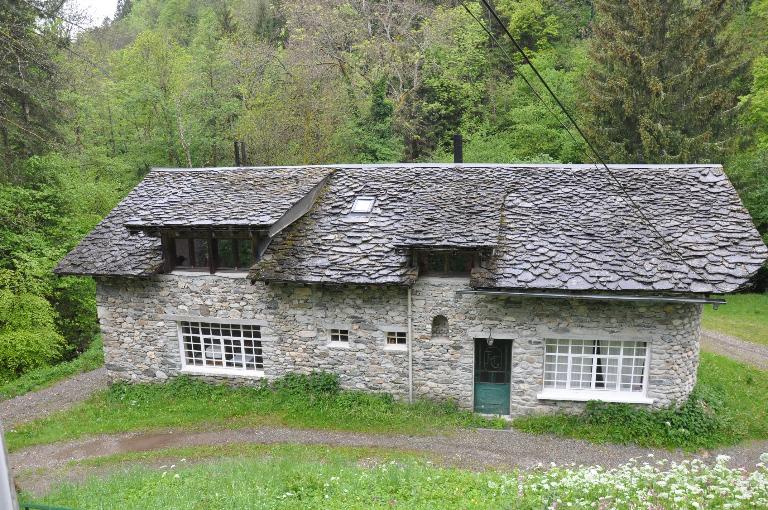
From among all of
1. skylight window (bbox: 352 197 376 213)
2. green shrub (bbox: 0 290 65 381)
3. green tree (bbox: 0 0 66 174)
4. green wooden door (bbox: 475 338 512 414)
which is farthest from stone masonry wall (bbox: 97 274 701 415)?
green tree (bbox: 0 0 66 174)

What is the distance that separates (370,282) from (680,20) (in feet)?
70.4

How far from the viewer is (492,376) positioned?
1275 centimetres

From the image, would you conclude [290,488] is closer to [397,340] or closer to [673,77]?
[397,340]

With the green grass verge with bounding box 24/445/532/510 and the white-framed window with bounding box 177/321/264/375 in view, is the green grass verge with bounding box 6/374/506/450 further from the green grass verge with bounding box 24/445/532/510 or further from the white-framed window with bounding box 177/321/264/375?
the green grass verge with bounding box 24/445/532/510

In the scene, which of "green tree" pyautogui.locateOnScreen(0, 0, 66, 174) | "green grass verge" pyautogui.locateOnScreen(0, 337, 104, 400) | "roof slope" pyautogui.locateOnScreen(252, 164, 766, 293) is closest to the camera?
"roof slope" pyautogui.locateOnScreen(252, 164, 766, 293)

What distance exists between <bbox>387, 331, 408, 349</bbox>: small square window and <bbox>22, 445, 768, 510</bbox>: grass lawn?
8.93ft

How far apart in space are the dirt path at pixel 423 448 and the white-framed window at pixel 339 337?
2.23 metres

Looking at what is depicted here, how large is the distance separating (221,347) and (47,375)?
712 centimetres

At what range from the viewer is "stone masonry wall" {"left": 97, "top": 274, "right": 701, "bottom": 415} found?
11820 mm

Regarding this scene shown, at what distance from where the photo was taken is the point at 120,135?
30.5 meters

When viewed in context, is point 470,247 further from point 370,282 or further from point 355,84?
point 355,84

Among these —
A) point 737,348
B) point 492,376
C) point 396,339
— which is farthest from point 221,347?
point 737,348

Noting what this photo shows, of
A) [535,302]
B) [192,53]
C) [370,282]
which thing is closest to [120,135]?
[192,53]

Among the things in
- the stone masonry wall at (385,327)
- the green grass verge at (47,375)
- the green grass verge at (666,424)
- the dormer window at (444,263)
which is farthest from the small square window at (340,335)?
the green grass verge at (47,375)
